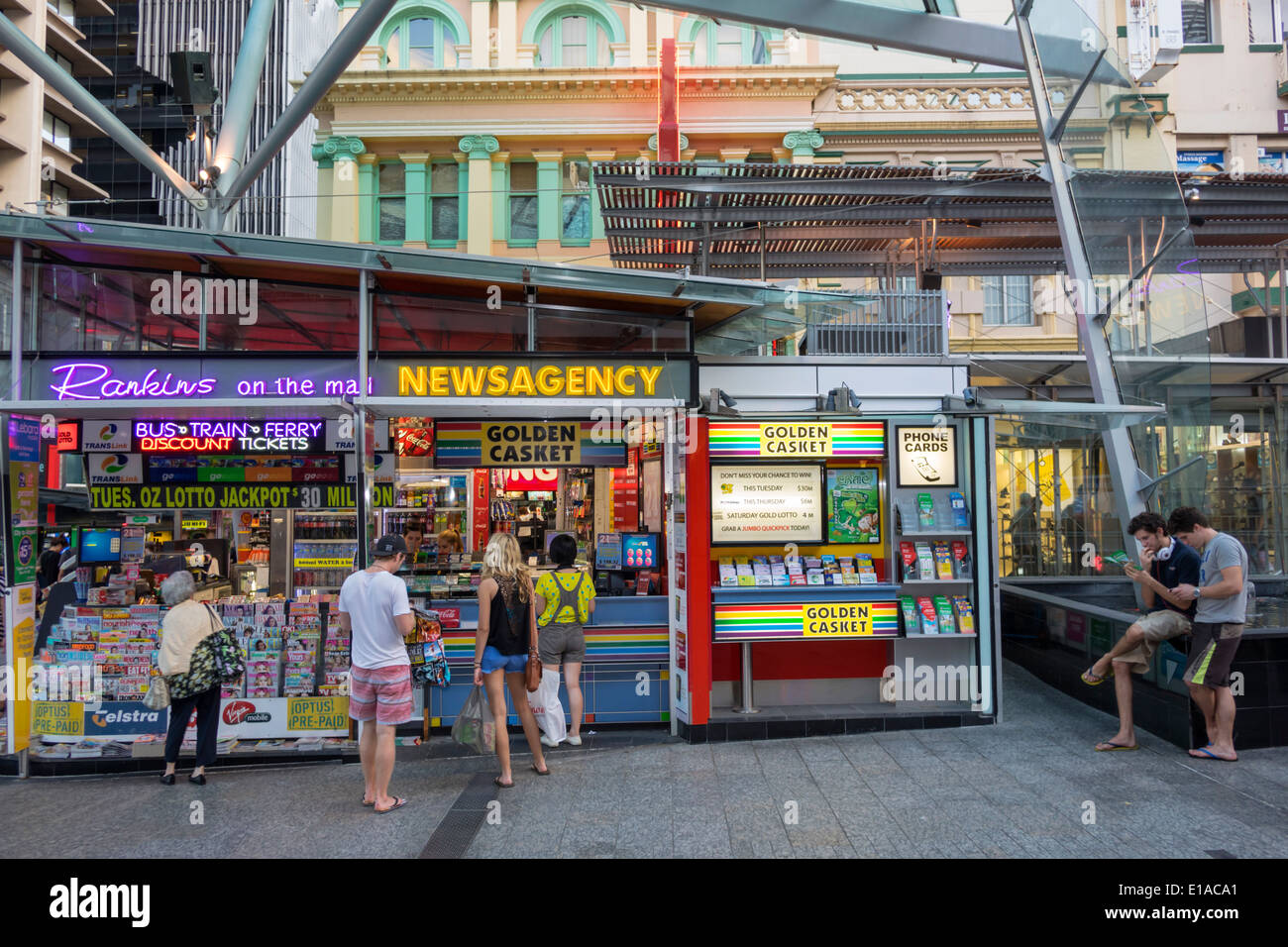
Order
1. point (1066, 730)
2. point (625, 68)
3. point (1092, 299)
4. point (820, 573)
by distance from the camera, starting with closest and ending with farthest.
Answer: point (1066, 730) → point (820, 573) → point (1092, 299) → point (625, 68)

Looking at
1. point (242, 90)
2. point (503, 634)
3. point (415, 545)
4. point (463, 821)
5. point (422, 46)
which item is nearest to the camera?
point (463, 821)

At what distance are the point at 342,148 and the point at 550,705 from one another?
1591 centimetres

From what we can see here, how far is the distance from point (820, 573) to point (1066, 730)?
8.28ft

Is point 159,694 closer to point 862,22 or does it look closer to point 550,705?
point 550,705

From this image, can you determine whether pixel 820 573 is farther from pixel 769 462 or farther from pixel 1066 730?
pixel 1066 730

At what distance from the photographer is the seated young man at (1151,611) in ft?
21.8

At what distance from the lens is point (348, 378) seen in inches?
293

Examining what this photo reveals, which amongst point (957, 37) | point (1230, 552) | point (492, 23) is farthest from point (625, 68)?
point (1230, 552)

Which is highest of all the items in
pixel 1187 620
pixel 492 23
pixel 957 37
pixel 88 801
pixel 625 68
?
pixel 492 23

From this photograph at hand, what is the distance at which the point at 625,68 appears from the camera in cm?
1881

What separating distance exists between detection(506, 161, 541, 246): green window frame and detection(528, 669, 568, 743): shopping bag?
42.7 ft

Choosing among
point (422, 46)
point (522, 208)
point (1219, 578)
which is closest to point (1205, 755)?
point (1219, 578)

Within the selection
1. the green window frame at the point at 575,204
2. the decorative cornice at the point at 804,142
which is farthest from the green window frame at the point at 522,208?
the decorative cornice at the point at 804,142

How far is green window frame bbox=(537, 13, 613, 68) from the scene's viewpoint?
19.7 meters
